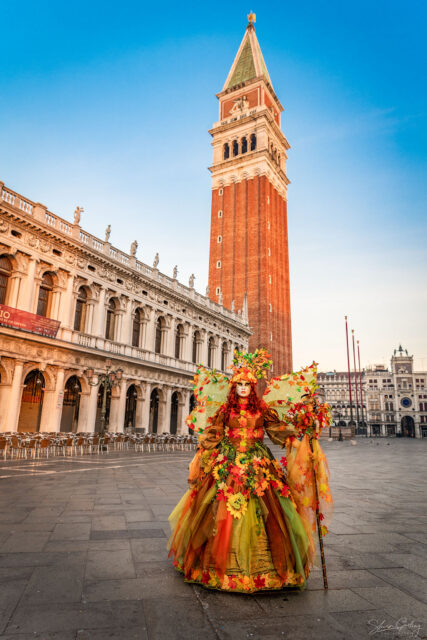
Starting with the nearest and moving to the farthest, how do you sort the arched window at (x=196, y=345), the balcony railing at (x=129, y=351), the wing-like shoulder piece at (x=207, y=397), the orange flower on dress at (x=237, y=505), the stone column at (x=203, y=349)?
1. the orange flower on dress at (x=237, y=505)
2. the wing-like shoulder piece at (x=207, y=397)
3. the balcony railing at (x=129, y=351)
4. the arched window at (x=196, y=345)
5. the stone column at (x=203, y=349)

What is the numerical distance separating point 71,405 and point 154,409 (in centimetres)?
730

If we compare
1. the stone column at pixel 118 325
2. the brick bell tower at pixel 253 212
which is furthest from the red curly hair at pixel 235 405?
the brick bell tower at pixel 253 212

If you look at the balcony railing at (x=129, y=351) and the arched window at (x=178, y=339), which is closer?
the balcony railing at (x=129, y=351)

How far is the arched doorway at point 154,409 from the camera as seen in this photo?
90.8 feet

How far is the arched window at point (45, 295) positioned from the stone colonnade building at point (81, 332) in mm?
51

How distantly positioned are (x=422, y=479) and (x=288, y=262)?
139 ft

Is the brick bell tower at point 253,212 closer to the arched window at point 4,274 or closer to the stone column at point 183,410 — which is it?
the stone column at point 183,410

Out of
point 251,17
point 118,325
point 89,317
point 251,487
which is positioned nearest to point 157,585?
point 251,487

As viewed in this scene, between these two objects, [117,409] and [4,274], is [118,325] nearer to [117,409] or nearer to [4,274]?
[117,409]

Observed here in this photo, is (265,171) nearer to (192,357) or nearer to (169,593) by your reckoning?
(192,357)

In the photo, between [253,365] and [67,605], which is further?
[253,365]

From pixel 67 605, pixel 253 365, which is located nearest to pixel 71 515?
pixel 67 605

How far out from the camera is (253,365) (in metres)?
4.30

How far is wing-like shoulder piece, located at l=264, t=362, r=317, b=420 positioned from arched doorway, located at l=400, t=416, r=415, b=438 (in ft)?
314
